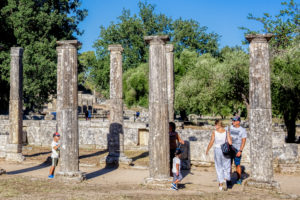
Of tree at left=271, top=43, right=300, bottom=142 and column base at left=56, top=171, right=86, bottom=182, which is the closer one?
column base at left=56, top=171, right=86, bottom=182

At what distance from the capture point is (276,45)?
17.8m

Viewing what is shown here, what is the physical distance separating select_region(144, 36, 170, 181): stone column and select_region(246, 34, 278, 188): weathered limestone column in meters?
2.09

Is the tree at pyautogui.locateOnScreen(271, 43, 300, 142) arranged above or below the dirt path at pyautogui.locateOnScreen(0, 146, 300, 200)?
above

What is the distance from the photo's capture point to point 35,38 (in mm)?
24828

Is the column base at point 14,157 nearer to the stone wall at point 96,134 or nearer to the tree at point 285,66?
the stone wall at point 96,134

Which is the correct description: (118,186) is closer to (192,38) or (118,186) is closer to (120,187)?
(120,187)

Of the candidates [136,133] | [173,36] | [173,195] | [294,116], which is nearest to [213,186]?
[173,195]

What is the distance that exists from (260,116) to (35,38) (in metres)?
20.6

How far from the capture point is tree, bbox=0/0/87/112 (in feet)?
77.5

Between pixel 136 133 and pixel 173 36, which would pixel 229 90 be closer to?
pixel 136 133

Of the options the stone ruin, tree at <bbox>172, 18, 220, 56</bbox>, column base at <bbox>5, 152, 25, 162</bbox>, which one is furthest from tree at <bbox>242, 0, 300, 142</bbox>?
tree at <bbox>172, 18, 220, 56</bbox>

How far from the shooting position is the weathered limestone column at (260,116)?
314 inches

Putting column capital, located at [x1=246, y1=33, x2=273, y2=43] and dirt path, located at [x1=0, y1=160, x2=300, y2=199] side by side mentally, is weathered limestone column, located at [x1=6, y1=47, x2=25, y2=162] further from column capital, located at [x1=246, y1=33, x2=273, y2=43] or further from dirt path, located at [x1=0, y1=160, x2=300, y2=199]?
column capital, located at [x1=246, y1=33, x2=273, y2=43]

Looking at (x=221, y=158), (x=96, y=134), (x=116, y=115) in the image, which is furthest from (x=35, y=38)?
(x=221, y=158)
